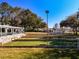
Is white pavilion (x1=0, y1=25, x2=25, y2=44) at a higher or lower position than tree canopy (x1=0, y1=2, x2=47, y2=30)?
lower

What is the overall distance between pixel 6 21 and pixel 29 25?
12.5 meters

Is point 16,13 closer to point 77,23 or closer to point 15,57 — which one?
point 77,23

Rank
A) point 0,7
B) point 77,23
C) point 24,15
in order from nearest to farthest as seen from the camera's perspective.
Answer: point 77,23 → point 0,7 → point 24,15

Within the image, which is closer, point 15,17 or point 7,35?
point 7,35

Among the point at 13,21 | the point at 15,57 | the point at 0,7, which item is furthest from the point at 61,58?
the point at 13,21

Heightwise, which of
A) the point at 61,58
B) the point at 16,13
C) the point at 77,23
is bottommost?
the point at 61,58

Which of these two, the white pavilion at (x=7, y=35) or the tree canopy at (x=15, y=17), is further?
the tree canopy at (x=15, y=17)

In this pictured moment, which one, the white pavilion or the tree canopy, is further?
the tree canopy

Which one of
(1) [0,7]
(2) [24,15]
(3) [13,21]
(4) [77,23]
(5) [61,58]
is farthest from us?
(2) [24,15]

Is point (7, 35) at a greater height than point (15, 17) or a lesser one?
lesser

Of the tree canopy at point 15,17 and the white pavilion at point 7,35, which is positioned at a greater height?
the tree canopy at point 15,17

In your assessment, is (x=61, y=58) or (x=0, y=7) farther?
(x=0, y=7)

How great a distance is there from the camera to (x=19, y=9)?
63938 mm

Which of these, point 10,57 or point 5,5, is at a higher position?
point 5,5
